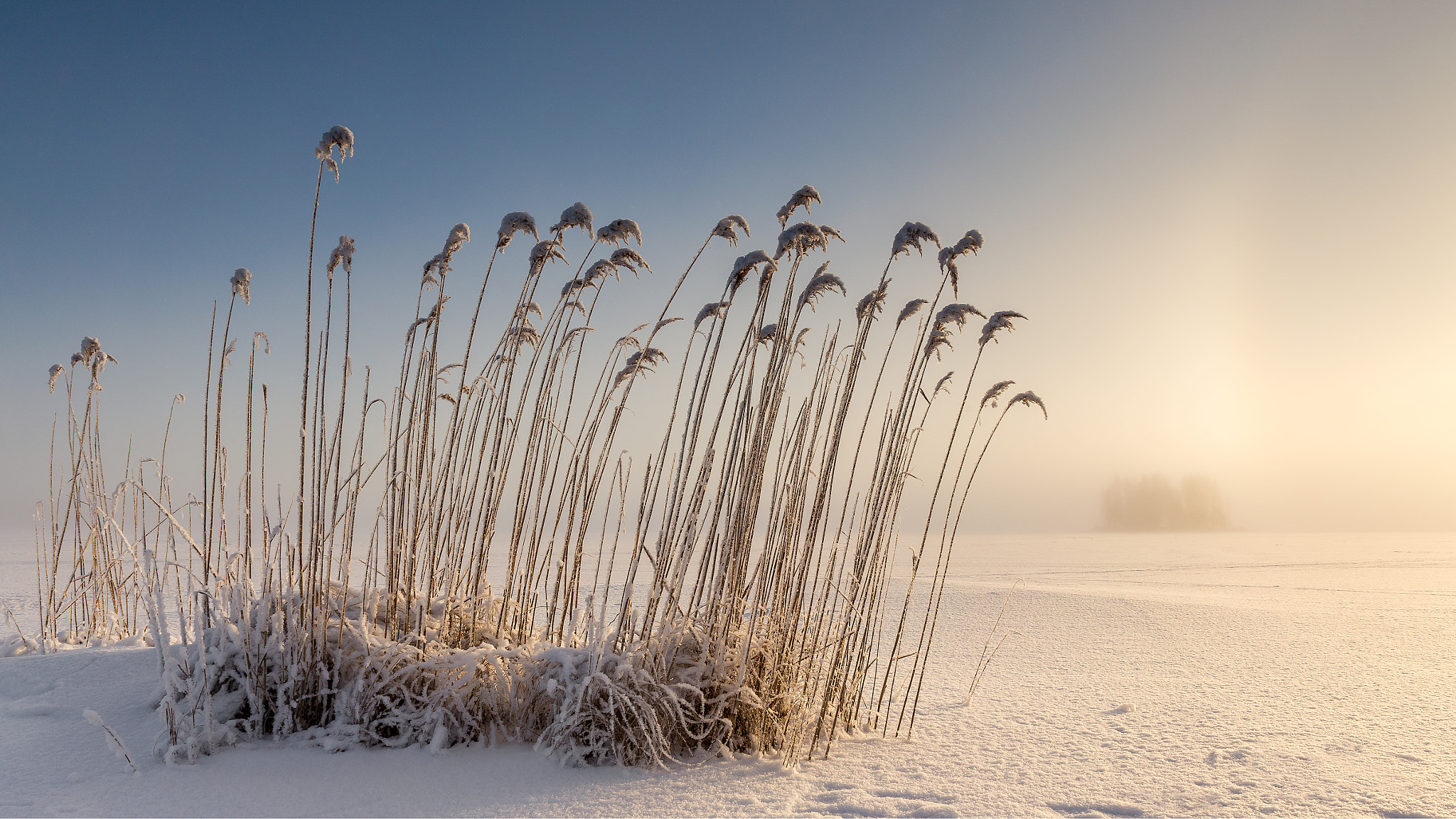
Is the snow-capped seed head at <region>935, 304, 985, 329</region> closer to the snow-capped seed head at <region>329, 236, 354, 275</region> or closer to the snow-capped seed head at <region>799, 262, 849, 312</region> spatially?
the snow-capped seed head at <region>799, 262, 849, 312</region>

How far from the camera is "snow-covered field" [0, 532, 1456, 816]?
1.45m

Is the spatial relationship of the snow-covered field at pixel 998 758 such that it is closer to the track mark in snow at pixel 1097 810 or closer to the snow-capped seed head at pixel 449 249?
the track mark in snow at pixel 1097 810

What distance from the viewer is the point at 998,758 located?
1.77 meters

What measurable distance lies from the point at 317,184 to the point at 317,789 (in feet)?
4.24

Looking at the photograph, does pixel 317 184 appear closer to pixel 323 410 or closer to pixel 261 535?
pixel 323 410

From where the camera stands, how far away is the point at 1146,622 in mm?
3900

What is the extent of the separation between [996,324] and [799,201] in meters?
0.56

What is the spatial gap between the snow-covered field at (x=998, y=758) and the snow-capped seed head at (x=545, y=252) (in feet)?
3.84

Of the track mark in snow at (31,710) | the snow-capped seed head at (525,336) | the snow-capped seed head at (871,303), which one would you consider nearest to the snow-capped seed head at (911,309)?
the snow-capped seed head at (871,303)

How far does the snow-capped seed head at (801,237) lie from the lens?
5.35 ft

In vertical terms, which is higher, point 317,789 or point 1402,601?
point 1402,601

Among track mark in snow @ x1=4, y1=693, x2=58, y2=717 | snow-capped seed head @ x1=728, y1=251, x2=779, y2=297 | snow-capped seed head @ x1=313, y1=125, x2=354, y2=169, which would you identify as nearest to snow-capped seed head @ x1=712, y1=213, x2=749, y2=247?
snow-capped seed head @ x1=728, y1=251, x2=779, y2=297

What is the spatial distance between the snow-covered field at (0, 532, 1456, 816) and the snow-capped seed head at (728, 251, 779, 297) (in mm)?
1090

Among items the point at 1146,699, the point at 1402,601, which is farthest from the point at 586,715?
the point at 1402,601
